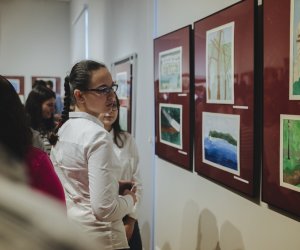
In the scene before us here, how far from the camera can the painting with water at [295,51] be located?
1452 mm

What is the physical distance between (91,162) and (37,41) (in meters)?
6.75

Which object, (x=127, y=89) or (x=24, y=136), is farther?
(x=127, y=89)

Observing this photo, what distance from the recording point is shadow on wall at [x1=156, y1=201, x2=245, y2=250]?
207cm

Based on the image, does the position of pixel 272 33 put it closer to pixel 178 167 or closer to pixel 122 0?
pixel 178 167

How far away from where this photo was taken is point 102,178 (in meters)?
1.41

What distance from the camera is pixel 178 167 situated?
2.73m

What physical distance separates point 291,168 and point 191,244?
125 cm

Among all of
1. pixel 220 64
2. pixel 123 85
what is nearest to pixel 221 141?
pixel 220 64

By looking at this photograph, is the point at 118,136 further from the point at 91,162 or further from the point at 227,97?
the point at 91,162

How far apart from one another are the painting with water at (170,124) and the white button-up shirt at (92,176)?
1.01 meters

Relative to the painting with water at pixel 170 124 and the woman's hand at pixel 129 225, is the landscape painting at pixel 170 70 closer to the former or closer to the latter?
the painting with water at pixel 170 124

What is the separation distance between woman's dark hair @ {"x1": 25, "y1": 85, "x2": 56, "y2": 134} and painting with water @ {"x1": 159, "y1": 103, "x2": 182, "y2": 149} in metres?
0.86

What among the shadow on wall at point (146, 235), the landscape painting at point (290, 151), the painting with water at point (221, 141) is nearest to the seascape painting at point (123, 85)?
the shadow on wall at point (146, 235)

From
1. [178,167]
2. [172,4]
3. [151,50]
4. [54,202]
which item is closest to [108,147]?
[54,202]
